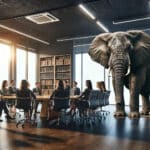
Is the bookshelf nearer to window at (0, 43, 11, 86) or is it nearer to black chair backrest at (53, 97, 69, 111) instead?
window at (0, 43, 11, 86)

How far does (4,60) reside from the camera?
1097 cm

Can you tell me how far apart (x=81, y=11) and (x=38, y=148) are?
5.40 meters

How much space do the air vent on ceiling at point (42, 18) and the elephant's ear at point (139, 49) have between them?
5.25m

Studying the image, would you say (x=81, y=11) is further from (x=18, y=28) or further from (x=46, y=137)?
Answer: (x=46, y=137)

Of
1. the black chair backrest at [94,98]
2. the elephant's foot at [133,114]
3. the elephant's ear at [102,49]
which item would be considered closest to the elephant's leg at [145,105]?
the black chair backrest at [94,98]

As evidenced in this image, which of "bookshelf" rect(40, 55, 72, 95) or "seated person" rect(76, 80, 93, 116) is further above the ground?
"bookshelf" rect(40, 55, 72, 95)

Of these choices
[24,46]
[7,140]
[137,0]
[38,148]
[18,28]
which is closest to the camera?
[38,148]

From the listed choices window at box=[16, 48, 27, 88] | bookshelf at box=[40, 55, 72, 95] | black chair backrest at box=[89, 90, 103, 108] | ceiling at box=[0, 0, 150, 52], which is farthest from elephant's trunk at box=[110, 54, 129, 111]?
window at box=[16, 48, 27, 88]

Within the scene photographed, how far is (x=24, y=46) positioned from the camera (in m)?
12.2

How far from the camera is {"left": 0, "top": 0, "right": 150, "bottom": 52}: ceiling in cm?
609

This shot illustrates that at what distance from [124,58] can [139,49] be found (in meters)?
0.61

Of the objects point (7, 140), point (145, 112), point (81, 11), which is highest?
point (81, 11)

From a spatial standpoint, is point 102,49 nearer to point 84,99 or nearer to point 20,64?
point 84,99

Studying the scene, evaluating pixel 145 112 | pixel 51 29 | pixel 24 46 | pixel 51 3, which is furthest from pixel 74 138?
pixel 24 46
